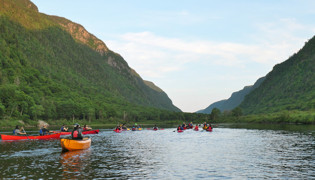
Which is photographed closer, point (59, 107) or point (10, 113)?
point (10, 113)

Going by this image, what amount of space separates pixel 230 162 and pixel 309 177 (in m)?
9.67

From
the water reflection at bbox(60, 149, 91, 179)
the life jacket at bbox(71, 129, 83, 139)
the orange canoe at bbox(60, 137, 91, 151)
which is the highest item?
the life jacket at bbox(71, 129, 83, 139)

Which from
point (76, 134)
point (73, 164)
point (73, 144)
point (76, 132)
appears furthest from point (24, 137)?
point (73, 164)

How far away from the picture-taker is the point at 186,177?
25953mm

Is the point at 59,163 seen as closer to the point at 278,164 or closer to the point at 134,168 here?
the point at 134,168

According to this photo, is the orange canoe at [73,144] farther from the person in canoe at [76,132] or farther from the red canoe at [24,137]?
the red canoe at [24,137]

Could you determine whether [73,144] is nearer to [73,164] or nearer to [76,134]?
[76,134]

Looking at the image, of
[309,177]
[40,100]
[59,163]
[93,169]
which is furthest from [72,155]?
[40,100]

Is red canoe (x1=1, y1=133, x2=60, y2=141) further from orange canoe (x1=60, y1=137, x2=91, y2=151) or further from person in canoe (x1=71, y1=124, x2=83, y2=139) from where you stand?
orange canoe (x1=60, y1=137, x2=91, y2=151)

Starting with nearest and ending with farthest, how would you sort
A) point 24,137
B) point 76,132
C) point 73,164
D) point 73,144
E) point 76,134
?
point 73,164 < point 73,144 < point 76,132 < point 76,134 < point 24,137

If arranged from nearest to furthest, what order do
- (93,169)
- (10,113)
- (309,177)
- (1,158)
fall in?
1. (309,177)
2. (93,169)
3. (1,158)
4. (10,113)

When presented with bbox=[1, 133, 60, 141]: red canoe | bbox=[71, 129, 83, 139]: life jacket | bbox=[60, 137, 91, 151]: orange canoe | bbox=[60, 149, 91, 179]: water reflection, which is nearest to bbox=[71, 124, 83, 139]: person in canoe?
bbox=[71, 129, 83, 139]: life jacket

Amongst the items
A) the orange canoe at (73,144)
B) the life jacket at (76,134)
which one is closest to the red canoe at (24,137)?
the life jacket at (76,134)

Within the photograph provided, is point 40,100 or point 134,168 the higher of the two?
point 40,100
